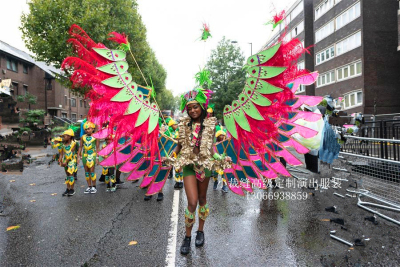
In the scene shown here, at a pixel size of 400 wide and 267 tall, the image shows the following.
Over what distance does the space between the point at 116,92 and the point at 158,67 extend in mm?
47246

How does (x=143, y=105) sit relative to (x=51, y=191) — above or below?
above

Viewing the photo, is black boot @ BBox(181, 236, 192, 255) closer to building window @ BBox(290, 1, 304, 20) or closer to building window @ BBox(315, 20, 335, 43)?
building window @ BBox(315, 20, 335, 43)

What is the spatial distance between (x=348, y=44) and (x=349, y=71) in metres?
2.65

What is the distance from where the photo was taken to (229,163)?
355 centimetres

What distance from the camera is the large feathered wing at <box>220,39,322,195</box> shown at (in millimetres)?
2990

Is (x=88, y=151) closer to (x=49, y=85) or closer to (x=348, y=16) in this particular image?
(x=348, y=16)

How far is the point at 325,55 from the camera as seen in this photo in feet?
95.1

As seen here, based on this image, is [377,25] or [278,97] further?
[377,25]

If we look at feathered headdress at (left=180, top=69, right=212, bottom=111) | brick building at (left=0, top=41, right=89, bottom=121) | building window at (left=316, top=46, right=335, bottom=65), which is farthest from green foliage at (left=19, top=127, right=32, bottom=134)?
building window at (left=316, top=46, right=335, bottom=65)

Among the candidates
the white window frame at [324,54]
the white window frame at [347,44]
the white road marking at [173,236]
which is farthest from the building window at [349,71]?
the white road marking at [173,236]

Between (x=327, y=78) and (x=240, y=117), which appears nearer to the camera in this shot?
(x=240, y=117)

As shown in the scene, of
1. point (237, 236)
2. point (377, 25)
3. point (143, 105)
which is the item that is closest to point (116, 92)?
point (143, 105)

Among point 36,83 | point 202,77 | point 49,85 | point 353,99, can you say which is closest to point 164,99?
point 49,85

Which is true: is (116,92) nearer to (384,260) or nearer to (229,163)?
(229,163)
